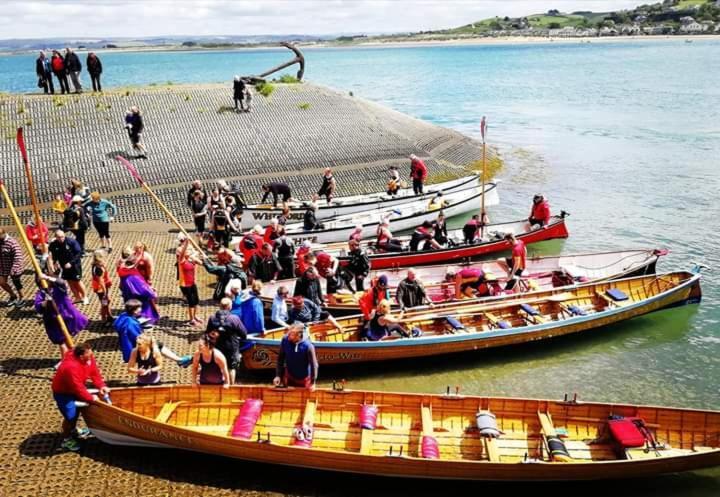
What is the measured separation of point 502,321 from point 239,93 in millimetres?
19361

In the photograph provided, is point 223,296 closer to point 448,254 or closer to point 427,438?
point 427,438

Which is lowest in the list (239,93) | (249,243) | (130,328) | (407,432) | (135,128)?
(407,432)

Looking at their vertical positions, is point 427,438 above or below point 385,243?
below

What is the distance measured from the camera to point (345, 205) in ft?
72.7

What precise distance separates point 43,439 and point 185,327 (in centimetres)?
434

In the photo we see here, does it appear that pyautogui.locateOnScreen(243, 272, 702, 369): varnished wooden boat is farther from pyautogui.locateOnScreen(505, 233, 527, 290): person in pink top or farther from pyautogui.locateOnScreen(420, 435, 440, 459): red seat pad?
pyautogui.locateOnScreen(420, 435, 440, 459): red seat pad

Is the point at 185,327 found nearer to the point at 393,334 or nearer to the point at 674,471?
the point at 393,334

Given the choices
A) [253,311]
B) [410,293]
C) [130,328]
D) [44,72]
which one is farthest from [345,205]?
[44,72]

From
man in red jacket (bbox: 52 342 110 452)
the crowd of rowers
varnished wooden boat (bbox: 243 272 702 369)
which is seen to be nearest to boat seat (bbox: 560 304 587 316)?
varnished wooden boat (bbox: 243 272 702 369)

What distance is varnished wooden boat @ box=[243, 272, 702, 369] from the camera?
40.7 ft

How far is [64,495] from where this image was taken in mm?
8891

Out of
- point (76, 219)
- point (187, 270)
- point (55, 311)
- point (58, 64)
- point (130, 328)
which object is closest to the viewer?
point (130, 328)

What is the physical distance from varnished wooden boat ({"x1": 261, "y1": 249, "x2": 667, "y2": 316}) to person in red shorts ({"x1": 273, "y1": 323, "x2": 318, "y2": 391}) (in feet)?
15.2

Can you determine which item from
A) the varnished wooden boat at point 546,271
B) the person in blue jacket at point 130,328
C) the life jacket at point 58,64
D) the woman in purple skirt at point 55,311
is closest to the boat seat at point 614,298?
the varnished wooden boat at point 546,271
